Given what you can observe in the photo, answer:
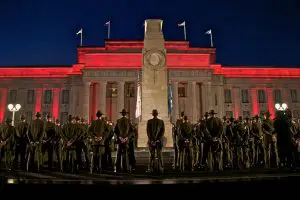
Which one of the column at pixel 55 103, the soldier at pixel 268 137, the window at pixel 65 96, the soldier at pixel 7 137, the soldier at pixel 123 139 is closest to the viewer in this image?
the soldier at pixel 123 139

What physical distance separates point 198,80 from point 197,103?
13.3ft

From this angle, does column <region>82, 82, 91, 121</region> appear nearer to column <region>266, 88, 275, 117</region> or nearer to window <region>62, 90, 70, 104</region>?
window <region>62, 90, 70, 104</region>

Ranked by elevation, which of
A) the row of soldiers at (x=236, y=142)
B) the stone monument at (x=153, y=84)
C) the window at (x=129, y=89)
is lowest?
the row of soldiers at (x=236, y=142)

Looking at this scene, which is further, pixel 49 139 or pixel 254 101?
pixel 254 101

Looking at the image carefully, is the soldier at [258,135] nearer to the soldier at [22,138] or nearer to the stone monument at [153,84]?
the stone monument at [153,84]

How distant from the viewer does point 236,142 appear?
12.8m

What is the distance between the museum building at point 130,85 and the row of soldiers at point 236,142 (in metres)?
36.9

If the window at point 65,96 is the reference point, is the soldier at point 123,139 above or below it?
below

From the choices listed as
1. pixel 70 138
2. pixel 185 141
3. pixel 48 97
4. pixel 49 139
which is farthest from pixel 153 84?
pixel 48 97

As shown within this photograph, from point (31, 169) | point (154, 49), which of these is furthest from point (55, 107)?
point (31, 169)

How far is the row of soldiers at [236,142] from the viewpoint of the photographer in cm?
1051

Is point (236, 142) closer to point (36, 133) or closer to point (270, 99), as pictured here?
point (36, 133)

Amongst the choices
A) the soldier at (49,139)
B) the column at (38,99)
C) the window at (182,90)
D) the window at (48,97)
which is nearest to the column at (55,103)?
the window at (48,97)

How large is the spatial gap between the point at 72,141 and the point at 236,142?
22.4ft
